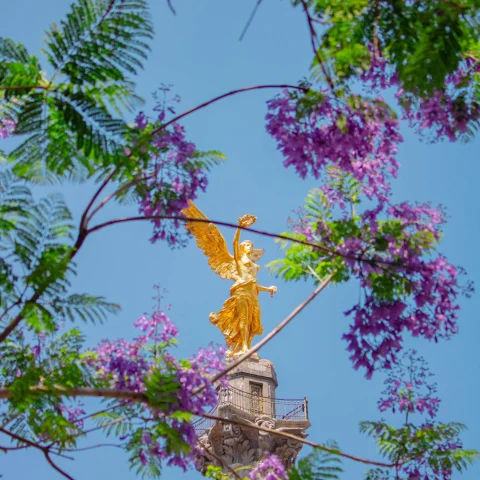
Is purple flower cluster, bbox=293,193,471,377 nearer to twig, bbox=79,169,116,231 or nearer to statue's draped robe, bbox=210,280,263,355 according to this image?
twig, bbox=79,169,116,231

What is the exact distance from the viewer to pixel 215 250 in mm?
24625

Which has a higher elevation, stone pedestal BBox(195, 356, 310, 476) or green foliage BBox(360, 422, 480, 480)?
stone pedestal BBox(195, 356, 310, 476)

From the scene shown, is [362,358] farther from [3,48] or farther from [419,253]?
[3,48]

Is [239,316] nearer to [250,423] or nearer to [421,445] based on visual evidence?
[250,423]

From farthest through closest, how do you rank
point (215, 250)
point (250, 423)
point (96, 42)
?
point (215, 250)
point (250, 423)
point (96, 42)

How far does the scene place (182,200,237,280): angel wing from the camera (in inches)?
960

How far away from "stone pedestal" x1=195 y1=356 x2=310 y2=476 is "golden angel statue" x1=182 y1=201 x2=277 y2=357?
91 centimetres

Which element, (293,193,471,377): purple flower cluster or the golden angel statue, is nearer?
(293,193,471,377): purple flower cluster

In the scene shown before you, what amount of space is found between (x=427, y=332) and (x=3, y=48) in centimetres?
457

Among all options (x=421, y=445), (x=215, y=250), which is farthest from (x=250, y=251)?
(x=421, y=445)

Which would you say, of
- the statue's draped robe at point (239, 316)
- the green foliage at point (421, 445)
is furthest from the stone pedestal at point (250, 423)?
the green foliage at point (421, 445)

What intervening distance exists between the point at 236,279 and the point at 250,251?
3.78 ft

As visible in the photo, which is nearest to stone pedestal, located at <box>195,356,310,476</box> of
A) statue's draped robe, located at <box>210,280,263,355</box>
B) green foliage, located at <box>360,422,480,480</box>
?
statue's draped robe, located at <box>210,280,263,355</box>

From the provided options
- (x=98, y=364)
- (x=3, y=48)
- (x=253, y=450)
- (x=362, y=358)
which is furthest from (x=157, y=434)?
(x=253, y=450)
